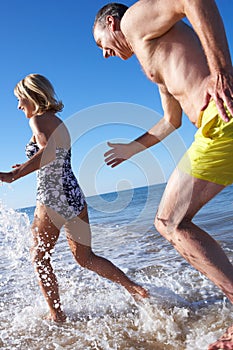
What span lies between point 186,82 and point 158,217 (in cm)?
77

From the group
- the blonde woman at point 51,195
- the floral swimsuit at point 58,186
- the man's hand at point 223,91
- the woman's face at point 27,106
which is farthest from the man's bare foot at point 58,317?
the man's hand at point 223,91

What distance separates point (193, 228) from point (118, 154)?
857 millimetres

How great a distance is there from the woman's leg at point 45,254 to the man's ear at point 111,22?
1.62 m

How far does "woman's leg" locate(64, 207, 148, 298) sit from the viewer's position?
351cm

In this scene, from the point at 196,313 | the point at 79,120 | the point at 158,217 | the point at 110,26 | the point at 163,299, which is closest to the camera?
the point at 158,217

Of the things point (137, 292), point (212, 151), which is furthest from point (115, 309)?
point (212, 151)

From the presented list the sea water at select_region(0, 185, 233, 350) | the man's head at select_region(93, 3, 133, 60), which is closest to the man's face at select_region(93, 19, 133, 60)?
the man's head at select_region(93, 3, 133, 60)

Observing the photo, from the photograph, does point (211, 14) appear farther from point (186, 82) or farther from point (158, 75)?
point (158, 75)

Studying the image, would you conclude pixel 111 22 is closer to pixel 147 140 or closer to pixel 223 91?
pixel 147 140

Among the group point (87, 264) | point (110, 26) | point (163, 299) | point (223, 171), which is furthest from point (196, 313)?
point (110, 26)

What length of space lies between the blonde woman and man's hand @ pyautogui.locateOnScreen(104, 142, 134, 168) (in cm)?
82

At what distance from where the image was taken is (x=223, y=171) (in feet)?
6.96

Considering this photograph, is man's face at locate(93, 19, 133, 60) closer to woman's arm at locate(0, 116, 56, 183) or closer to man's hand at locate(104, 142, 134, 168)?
man's hand at locate(104, 142, 134, 168)

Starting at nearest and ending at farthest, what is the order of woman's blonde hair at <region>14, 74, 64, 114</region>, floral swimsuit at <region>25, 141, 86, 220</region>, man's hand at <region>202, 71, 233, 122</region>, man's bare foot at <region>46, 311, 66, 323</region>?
1. man's hand at <region>202, 71, 233, 122</region>
2. man's bare foot at <region>46, 311, 66, 323</region>
3. floral swimsuit at <region>25, 141, 86, 220</region>
4. woman's blonde hair at <region>14, 74, 64, 114</region>
